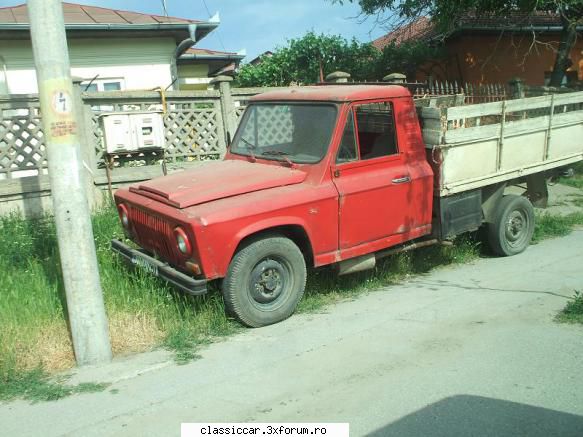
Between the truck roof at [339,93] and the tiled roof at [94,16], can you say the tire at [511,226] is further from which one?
the tiled roof at [94,16]

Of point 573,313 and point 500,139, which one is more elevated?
point 500,139

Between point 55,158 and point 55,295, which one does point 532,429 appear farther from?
point 55,295

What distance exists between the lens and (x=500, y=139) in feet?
21.1

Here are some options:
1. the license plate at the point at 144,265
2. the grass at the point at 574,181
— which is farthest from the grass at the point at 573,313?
the grass at the point at 574,181

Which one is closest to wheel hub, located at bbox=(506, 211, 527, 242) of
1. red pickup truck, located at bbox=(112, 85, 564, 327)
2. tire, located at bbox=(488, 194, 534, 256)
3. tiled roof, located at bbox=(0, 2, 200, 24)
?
tire, located at bbox=(488, 194, 534, 256)

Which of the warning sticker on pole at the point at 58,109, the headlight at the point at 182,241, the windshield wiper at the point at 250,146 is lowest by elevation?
the headlight at the point at 182,241

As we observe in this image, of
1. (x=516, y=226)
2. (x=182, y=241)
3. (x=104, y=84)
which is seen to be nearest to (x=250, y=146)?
(x=182, y=241)

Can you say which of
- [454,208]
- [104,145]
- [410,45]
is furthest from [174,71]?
[454,208]

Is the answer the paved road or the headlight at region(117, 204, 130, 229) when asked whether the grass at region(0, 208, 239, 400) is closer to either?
the paved road

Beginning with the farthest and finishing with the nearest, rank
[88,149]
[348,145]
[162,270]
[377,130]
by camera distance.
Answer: [88,149], [377,130], [348,145], [162,270]

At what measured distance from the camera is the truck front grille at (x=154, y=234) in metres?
4.77

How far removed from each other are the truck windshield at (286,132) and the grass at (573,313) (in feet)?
8.10

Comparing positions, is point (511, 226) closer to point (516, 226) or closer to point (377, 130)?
point (516, 226)

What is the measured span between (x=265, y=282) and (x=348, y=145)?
4.86ft
